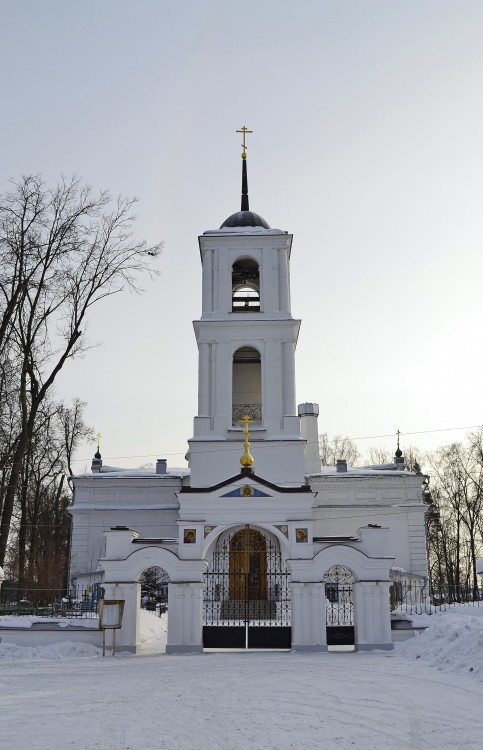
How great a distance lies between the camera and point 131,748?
6.32m

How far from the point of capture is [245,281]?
2584cm

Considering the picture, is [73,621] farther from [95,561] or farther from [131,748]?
[95,561]

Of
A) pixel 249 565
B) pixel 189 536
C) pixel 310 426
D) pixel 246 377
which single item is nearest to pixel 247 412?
pixel 246 377

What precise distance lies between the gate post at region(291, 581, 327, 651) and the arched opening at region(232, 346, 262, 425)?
378 inches

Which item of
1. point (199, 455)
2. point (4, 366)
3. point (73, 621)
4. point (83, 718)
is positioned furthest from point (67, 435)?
point (83, 718)

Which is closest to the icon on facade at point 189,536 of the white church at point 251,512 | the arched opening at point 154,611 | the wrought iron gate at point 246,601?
the white church at point 251,512

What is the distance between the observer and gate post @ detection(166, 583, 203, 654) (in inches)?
600

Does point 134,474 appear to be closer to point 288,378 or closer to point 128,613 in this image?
point 288,378

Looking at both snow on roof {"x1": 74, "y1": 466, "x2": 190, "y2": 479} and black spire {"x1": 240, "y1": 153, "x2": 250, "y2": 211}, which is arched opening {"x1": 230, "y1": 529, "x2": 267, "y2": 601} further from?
black spire {"x1": 240, "y1": 153, "x2": 250, "y2": 211}

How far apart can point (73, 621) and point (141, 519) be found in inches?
561

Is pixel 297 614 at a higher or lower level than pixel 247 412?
lower

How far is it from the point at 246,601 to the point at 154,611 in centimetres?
992

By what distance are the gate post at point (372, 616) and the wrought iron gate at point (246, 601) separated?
4.85 feet

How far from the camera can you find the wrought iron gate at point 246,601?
51.0 ft
